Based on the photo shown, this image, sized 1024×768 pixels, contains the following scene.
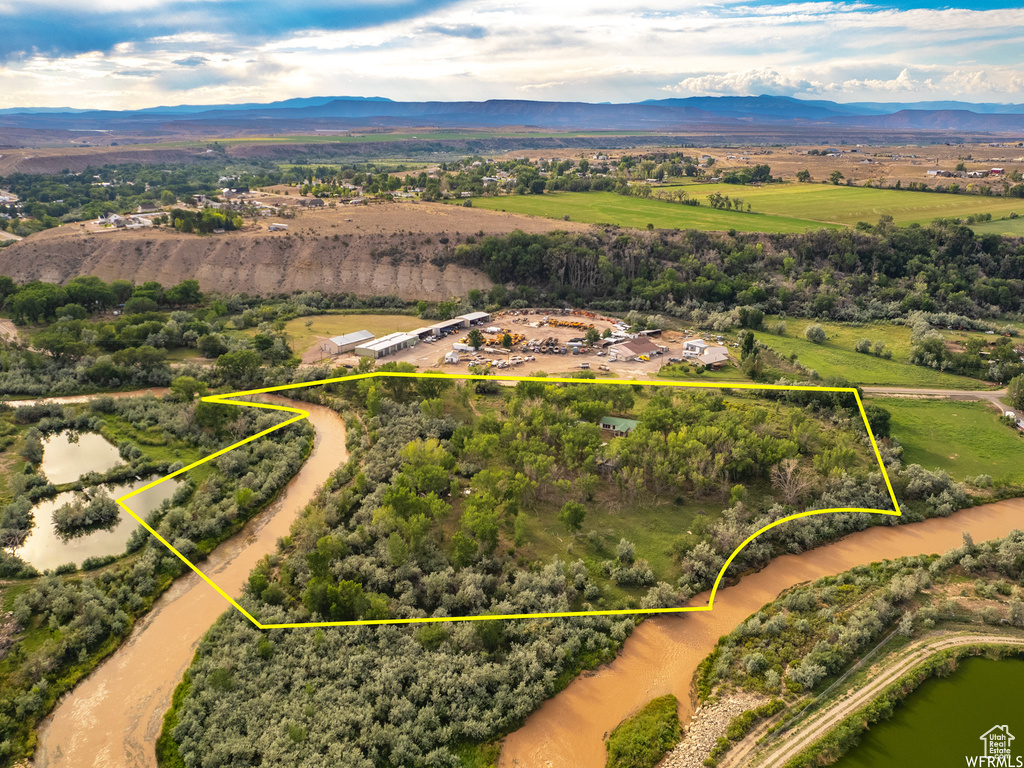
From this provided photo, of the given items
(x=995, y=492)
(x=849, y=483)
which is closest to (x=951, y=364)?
(x=995, y=492)

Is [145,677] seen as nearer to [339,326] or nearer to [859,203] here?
[339,326]

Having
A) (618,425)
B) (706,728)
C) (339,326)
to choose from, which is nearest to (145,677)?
(706,728)

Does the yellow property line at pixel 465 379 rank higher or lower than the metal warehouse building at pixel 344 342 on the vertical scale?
lower

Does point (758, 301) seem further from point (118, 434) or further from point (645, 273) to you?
point (118, 434)

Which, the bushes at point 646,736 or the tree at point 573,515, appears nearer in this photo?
the bushes at point 646,736

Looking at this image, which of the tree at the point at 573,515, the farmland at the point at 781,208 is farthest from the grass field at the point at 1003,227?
the tree at the point at 573,515

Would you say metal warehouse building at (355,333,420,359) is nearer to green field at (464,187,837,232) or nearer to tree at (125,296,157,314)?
tree at (125,296,157,314)

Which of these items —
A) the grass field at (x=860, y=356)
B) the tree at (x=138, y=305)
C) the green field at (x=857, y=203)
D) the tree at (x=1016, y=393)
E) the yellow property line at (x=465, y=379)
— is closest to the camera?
the yellow property line at (x=465, y=379)

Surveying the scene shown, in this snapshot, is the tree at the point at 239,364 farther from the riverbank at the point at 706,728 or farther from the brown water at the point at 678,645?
the riverbank at the point at 706,728
